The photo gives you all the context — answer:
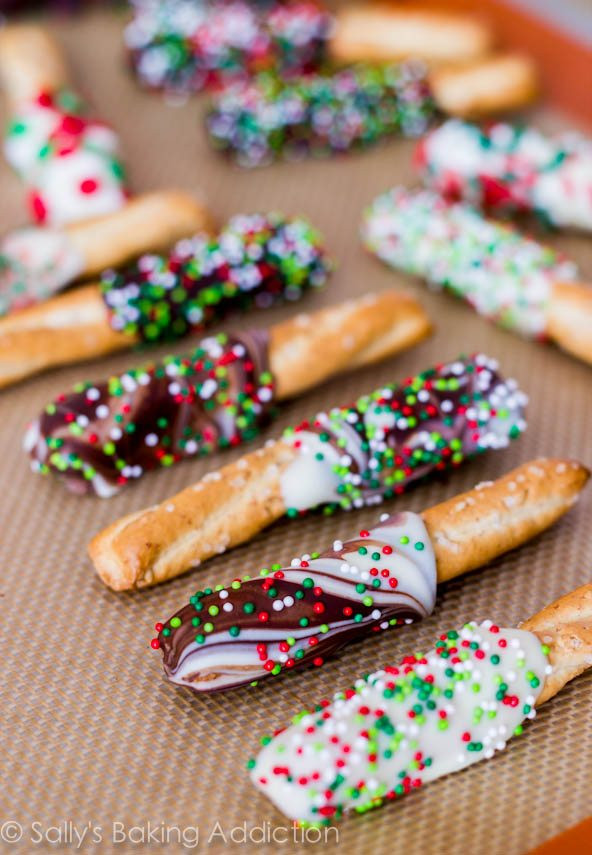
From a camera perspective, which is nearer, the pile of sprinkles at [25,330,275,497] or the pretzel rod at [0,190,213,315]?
the pile of sprinkles at [25,330,275,497]

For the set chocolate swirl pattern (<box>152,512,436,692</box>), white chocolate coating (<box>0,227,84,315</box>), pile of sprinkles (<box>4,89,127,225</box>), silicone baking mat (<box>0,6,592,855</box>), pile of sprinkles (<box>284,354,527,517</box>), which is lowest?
silicone baking mat (<box>0,6,592,855</box>)

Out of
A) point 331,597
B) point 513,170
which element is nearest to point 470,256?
point 513,170

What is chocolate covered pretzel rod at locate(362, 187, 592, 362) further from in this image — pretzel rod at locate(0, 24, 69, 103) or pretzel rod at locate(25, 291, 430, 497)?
pretzel rod at locate(0, 24, 69, 103)

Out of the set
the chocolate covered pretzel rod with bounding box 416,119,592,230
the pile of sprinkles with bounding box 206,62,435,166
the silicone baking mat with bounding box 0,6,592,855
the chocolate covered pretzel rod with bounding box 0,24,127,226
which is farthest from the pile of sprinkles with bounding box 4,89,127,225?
the chocolate covered pretzel rod with bounding box 416,119,592,230

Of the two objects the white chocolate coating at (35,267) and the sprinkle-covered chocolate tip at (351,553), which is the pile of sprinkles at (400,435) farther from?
the white chocolate coating at (35,267)

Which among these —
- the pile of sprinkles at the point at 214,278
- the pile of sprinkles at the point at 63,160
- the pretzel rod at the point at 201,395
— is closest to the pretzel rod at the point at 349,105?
the pile of sprinkles at the point at 63,160

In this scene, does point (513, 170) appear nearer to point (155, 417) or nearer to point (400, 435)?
point (400, 435)
